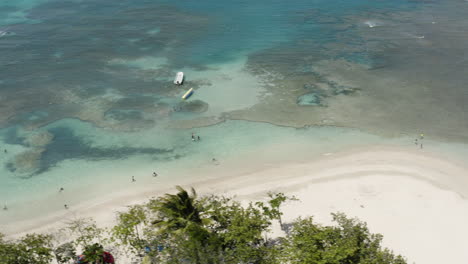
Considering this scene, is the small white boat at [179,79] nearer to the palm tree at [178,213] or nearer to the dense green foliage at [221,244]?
the dense green foliage at [221,244]

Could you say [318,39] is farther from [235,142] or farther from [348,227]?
[348,227]

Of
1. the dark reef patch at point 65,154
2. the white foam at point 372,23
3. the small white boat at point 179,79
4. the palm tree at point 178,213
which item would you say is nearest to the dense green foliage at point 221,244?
the palm tree at point 178,213

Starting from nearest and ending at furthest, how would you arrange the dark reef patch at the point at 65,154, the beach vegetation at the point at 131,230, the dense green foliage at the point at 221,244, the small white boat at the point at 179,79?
1. the dense green foliage at the point at 221,244
2. the beach vegetation at the point at 131,230
3. the dark reef patch at the point at 65,154
4. the small white boat at the point at 179,79

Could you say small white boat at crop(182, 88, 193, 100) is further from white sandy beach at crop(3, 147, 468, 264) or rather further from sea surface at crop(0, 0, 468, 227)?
white sandy beach at crop(3, 147, 468, 264)

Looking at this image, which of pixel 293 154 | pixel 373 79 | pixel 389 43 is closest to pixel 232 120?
pixel 293 154

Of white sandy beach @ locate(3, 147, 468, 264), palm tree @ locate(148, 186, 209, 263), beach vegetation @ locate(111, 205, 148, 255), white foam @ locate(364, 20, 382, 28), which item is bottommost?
white sandy beach @ locate(3, 147, 468, 264)

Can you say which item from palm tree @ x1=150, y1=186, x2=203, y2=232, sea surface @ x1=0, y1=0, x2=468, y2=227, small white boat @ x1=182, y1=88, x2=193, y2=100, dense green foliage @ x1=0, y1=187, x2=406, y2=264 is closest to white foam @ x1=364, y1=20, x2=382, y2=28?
sea surface @ x1=0, y1=0, x2=468, y2=227
